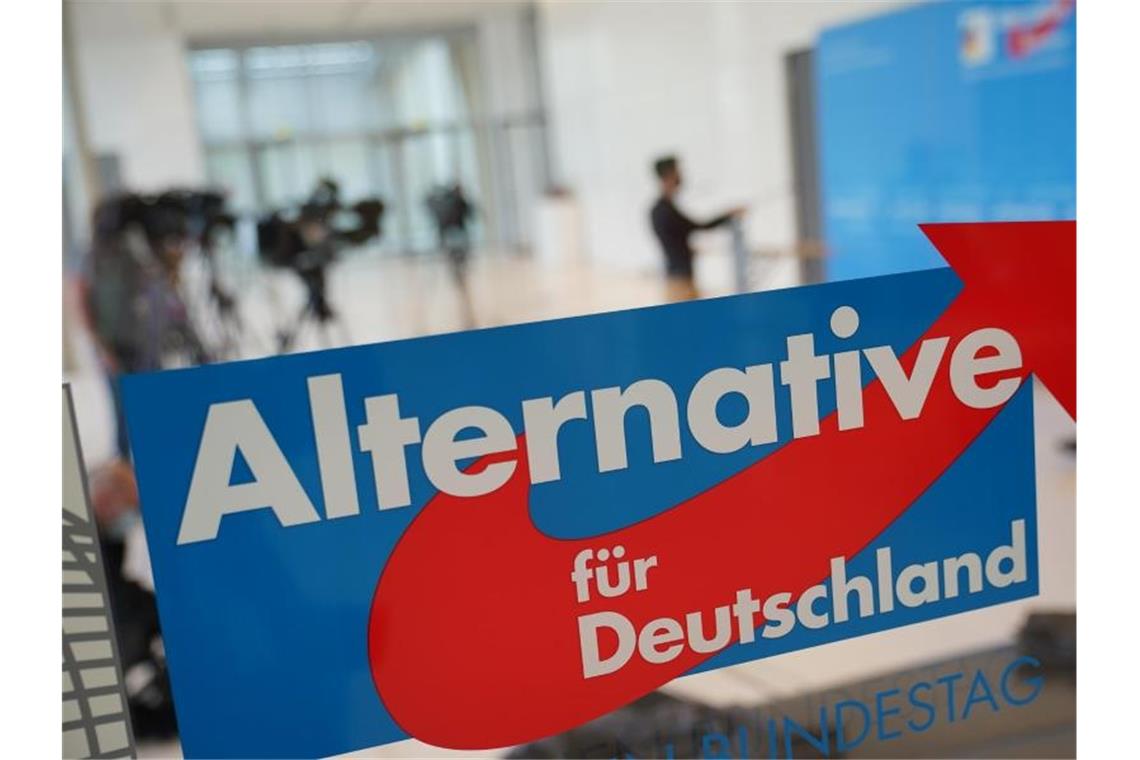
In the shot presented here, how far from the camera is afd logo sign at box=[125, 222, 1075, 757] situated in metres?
1.36

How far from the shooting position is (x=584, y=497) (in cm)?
149

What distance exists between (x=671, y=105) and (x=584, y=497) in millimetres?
10035

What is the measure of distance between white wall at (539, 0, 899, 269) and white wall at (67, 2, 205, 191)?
4962mm

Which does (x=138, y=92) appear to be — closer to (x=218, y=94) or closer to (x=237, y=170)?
(x=218, y=94)

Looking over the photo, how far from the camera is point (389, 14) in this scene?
13.9m

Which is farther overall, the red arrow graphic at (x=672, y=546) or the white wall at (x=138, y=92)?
the white wall at (x=138, y=92)

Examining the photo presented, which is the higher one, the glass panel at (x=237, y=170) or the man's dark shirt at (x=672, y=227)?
the glass panel at (x=237, y=170)

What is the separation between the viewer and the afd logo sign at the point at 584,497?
1.36m

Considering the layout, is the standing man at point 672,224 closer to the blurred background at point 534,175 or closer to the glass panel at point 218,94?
the blurred background at point 534,175

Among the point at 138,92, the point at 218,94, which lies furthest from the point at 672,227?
the point at 218,94

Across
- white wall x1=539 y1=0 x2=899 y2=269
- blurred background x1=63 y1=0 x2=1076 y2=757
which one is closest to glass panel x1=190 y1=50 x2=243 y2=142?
blurred background x1=63 y1=0 x2=1076 y2=757

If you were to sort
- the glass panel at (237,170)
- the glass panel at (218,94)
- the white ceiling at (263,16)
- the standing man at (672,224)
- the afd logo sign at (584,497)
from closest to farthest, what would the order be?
the afd logo sign at (584,497), the standing man at (672,224), the white ceiling at (263,16), the glass panel at (218,94), the glass panel at (237,170)

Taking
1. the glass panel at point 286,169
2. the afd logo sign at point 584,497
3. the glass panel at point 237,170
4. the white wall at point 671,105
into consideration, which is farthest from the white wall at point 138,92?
the afd logo sign at point 584,497

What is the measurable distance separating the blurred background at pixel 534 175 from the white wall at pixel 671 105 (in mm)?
39
